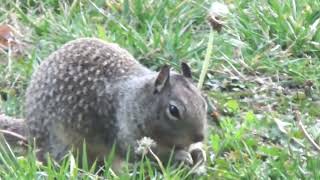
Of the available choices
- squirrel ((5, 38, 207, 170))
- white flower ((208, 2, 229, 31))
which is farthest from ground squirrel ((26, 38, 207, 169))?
white flower ((208, 2, 229, 31))

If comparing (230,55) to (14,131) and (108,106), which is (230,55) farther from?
(14,131)

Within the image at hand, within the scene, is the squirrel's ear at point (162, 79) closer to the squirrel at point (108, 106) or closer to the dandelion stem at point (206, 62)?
the squirrel at point (108, 106)

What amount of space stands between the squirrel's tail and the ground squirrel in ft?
0.32

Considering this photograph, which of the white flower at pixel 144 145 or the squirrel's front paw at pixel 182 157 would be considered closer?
the white flower at pixel 144 145

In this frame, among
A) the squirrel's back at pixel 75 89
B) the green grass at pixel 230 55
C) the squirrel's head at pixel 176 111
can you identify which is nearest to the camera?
the squirrel's head at pixel 176 111

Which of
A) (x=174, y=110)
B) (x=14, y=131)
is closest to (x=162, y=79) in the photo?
(x=174, y=110)

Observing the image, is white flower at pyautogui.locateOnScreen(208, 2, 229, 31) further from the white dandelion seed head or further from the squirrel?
the squirrel

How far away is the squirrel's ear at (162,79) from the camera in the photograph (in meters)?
5.07

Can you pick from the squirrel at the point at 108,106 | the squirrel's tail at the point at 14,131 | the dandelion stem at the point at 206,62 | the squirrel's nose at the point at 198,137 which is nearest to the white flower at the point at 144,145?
the squirrel at the point at 108,106

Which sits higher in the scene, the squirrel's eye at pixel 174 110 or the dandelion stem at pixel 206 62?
the squirrel's eye at pixel 174 110

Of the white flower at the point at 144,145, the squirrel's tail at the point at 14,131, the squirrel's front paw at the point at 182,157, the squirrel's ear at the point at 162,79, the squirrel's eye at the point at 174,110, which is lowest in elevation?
the squirrel's tail at the point at 14,131

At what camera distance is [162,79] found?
5.10 m

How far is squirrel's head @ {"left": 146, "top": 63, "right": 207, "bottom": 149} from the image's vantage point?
498cm

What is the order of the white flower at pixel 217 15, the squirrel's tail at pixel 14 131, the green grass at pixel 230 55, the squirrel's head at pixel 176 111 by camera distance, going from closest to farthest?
1. the squirrel's head at pixel 176 111
2. the green grass at pixel 230 55
3. the squirrel's tail at pixel 14 131
4. the white flower at pixel 217 15
